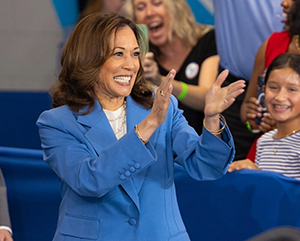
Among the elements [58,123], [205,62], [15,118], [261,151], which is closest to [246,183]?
[261,151]

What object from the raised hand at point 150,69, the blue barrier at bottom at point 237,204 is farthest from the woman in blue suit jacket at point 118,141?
the raised hand at point 150,69

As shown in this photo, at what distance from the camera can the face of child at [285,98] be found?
3.02m

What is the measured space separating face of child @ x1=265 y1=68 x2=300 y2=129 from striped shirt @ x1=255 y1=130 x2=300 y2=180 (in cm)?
9

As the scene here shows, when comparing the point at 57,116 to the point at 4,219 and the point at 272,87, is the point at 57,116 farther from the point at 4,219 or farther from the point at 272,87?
the point at 272,87

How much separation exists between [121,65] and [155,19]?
7.34 feet

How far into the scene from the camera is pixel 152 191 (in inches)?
84.7

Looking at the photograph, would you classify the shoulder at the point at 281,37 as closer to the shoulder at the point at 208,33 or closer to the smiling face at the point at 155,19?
the shoulder at the point at 208,33

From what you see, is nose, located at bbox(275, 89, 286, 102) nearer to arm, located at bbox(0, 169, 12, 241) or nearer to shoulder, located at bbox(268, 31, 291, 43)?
shoulder, located at bbox(268, 31, 291, 43)

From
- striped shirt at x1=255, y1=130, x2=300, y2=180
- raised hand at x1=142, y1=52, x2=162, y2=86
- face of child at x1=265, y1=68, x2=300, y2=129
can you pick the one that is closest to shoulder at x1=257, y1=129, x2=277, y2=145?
striped shirt at x1=255, y1=130, x2=300, y2=180

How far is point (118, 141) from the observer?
79.9 inches

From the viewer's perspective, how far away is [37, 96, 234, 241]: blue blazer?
Result: 2.02 m

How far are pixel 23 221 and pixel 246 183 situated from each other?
4.12 ft

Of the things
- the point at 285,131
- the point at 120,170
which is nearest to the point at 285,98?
the point at 285,131

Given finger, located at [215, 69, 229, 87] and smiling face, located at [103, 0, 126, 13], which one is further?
smiling face, located at [103, 0, 126, 13]
